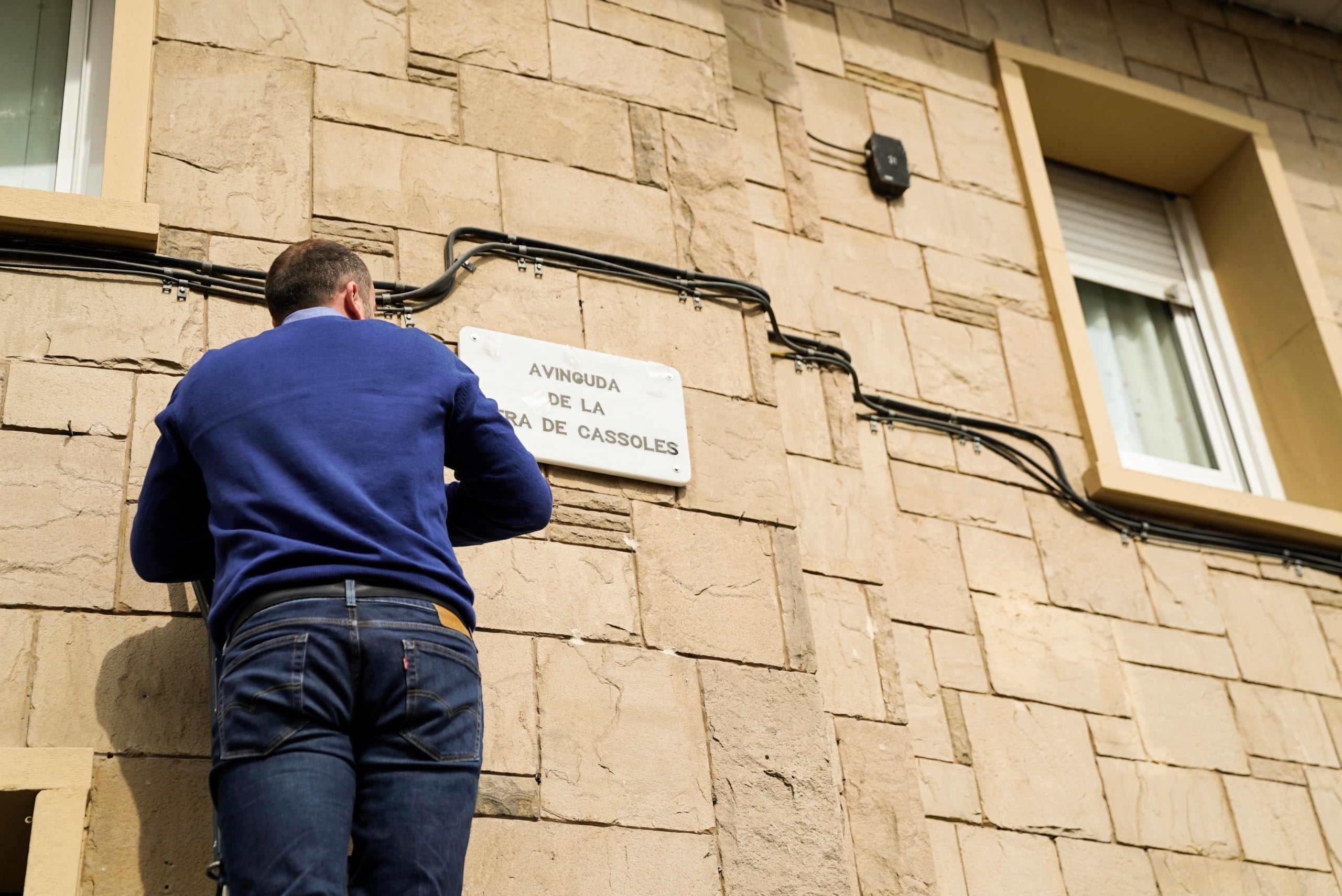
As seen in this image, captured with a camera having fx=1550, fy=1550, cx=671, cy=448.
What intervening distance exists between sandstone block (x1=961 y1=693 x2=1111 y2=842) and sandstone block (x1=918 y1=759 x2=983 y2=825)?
0.04 m

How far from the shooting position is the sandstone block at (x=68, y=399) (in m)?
3.57

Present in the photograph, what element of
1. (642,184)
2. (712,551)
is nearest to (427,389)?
(712,551)

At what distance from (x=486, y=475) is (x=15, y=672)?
112 centimetres

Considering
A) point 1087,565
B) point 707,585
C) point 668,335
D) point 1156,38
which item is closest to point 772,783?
point 707,585

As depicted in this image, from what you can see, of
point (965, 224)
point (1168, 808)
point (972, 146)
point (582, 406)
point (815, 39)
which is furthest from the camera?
point (972, 146)

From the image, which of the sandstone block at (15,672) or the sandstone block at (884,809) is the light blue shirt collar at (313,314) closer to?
the sandstone block at (15,672)

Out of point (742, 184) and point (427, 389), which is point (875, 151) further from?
point (427, 389)

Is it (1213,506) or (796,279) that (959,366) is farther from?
(1213,506)

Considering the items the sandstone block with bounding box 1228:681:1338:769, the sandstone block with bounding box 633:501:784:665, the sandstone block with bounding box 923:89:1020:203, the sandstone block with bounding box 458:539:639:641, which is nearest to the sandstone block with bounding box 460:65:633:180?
the sandstone block with bounding box 633:501:784:665

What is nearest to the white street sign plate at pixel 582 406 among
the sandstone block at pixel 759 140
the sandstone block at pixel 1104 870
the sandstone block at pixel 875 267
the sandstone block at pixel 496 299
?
the sandstone block at pixel 496 299

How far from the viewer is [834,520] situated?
4.73 m

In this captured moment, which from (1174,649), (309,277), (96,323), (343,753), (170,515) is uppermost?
(96,323)

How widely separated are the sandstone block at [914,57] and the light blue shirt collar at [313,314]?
12.0 feet

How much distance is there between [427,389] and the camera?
294 centimetres
